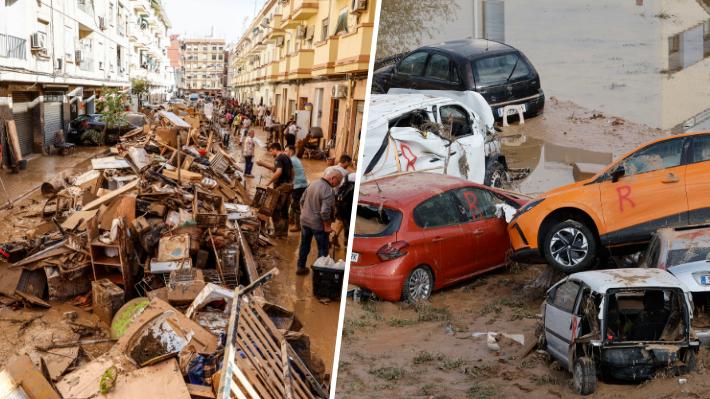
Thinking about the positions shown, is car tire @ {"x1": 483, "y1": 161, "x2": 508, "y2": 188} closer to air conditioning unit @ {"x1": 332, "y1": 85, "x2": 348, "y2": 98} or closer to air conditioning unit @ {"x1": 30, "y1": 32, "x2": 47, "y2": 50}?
air conditioning unit @ {"x1": 332, "y1": 85, "x2": 348, "y2": 98}

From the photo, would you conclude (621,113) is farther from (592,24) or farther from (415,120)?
(415,120)

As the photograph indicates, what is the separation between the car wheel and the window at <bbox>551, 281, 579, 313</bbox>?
3.09 feet

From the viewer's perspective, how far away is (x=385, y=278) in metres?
4.97

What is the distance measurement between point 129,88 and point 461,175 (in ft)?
92.0

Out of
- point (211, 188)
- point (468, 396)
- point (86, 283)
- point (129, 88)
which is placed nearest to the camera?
point (468, 396)

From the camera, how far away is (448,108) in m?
5.32

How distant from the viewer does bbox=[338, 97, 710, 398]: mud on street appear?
480cm

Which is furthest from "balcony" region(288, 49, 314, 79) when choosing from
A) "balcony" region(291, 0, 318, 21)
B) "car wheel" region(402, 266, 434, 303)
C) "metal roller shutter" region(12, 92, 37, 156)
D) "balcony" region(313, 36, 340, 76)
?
"car wheel" region(402, 266, 434, 303)

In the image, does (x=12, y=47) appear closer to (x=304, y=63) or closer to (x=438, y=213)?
(x=304, y=63)

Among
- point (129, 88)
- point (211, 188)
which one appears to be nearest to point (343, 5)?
point (211, 188)

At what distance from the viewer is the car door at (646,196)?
4.64m

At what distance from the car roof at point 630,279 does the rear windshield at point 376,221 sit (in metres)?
1.44

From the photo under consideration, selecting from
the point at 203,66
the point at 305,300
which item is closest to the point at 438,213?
the point at 305,300

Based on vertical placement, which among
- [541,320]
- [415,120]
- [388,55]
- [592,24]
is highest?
[592,24]
